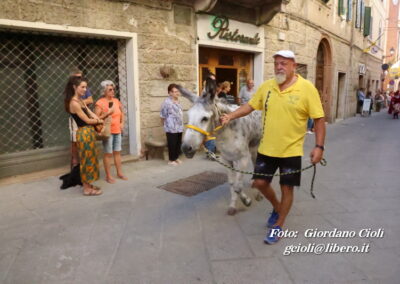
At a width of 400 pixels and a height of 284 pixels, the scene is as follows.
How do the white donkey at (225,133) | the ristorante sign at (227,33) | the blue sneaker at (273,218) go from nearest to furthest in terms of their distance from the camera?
1. the white donkey at (225,133)
2. the blue sneaker at (273,218)
3. the ristorante sign at (227,33)

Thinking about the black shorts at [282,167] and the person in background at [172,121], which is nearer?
the black shorts at [282,167]

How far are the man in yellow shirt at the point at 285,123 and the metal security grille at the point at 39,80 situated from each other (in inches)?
165

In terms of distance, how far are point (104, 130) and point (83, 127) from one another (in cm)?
51

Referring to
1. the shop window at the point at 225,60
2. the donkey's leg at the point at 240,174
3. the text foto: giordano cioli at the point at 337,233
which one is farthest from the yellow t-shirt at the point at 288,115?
the shop window at the point at 225,60

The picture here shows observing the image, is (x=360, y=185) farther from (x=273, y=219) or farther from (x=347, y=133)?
(x=347, y=133)

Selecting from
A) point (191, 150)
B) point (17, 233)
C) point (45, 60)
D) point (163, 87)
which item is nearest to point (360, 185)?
point (191, 150)

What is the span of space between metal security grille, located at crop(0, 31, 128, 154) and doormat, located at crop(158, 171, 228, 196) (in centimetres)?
259

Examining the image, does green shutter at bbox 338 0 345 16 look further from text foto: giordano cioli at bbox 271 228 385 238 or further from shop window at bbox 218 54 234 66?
text foto: giordano cioli at bbox 271 228 385 238

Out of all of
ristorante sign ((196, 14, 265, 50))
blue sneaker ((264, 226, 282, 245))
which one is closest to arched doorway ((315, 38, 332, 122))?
ristorante sign ((196, 14, 265, 50))

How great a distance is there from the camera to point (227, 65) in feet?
29.9

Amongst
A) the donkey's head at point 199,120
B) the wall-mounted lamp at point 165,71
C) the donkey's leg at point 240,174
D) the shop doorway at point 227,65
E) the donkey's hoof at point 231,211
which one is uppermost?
the shop doorway at point 227,65

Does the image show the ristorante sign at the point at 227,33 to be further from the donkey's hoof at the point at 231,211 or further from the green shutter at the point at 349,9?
the green shutter at the point at 349,9

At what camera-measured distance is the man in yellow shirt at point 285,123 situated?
2760 millimetres

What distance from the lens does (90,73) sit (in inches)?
246
